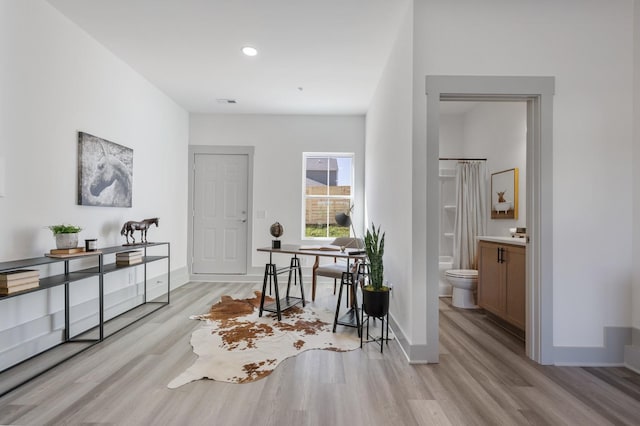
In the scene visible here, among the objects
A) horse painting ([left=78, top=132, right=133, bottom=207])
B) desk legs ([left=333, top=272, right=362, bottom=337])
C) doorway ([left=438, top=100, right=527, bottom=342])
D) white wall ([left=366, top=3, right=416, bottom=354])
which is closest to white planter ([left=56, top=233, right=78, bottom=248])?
horse painting ([left=78, top=132, right=133, bottom=207])

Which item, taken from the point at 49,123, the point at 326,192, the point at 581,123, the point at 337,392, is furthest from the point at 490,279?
the point at 49,123

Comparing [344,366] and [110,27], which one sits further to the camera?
[110,27]

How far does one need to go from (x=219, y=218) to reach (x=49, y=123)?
112 inches

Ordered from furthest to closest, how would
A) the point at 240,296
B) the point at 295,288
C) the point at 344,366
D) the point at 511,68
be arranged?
the point at 295,288
the point at 240,296
the point at 511,68
the point at 344,366

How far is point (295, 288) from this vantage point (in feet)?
15.7

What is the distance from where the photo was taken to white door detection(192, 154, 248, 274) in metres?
5.20

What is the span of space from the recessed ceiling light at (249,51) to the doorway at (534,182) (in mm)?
1826

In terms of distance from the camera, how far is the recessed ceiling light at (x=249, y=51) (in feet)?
10.3

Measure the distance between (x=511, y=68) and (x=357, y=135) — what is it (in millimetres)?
2965

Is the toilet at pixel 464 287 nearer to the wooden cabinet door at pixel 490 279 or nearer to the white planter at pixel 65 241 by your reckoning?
the wooden cabinet door at pixel 490 279

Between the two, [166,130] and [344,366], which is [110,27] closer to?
[166,130]

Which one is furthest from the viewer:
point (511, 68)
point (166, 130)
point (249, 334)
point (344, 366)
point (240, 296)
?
point (166, 130)

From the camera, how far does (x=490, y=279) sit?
130 inches

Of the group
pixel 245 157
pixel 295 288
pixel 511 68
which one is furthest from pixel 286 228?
pixel 511 68
